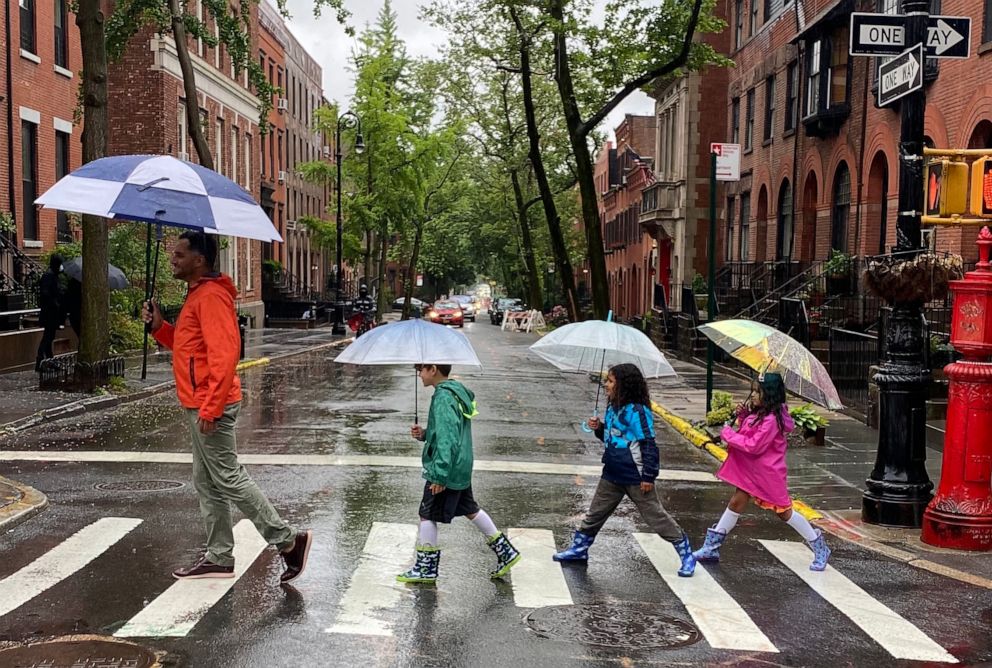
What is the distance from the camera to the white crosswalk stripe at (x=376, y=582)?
6.37m

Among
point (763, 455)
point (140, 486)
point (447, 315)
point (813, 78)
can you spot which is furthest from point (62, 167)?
point (447, 315)

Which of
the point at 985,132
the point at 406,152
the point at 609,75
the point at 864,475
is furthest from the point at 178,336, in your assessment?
the point at 406,152

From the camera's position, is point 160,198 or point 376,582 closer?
point 376,582

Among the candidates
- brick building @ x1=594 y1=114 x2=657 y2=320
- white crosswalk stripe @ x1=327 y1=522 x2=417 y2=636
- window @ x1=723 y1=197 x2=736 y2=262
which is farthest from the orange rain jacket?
brick building @ x1=594 y1=114 x2=657 y2=320

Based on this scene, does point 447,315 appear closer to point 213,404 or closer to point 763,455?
point 763,455

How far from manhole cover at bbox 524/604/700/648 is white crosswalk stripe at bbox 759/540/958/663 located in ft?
3.77

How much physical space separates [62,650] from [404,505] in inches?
176

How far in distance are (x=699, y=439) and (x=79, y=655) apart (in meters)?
10.6

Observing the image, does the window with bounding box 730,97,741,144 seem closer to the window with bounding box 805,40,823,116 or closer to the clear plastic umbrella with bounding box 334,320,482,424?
the window with bounding box 805,40,823,116

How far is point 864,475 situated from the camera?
40.3ft

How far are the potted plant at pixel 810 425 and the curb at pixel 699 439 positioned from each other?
1159 millimetres

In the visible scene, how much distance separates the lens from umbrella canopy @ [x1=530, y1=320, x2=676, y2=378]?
8.32 m

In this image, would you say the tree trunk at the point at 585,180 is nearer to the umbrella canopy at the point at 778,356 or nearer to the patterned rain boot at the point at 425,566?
the umbrella canopy at the point at 778,356

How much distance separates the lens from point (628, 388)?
303 inches
